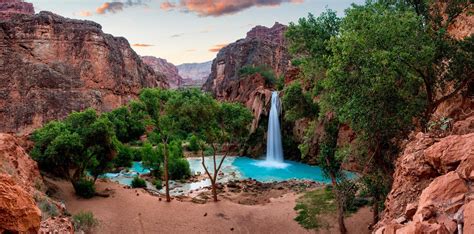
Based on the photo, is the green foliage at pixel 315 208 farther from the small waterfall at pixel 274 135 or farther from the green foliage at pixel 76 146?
the small waterfall at pixel 274 135

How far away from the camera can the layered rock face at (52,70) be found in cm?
6062

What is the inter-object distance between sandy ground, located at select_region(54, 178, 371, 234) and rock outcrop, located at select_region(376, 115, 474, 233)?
851 centimetres

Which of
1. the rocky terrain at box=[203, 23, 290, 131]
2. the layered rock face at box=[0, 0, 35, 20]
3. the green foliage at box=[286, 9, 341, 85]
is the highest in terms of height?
the layered rock face at box=[0, 0, 35, 20]

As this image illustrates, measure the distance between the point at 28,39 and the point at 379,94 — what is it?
6954 cm

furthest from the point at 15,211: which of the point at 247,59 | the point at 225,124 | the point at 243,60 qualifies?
the point at 243,60

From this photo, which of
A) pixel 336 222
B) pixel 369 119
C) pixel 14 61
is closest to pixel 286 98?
pixel 336 222

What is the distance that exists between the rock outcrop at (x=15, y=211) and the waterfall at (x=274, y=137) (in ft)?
122

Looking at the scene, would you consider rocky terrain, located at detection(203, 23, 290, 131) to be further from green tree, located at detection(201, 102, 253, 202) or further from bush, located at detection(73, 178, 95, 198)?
bush, located at detection(73, 178, 95, 198)

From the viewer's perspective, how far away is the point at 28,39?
207ft

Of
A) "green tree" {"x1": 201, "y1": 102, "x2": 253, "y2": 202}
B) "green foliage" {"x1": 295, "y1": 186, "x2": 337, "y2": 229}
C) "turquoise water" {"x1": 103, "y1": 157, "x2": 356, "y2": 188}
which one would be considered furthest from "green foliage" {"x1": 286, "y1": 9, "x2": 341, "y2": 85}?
"turquoise water" {"x1": 103, "y1": 157, "x2": 356, "y2": 188}

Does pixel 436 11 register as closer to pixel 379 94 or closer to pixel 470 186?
pixel 379 94

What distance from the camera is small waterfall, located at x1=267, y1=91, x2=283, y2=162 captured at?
146 feet

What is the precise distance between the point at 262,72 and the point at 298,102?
53127 mm

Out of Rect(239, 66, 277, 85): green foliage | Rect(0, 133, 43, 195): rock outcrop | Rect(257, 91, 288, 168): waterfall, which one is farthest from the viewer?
Rect(239, 66, 277, 85): green foliage
